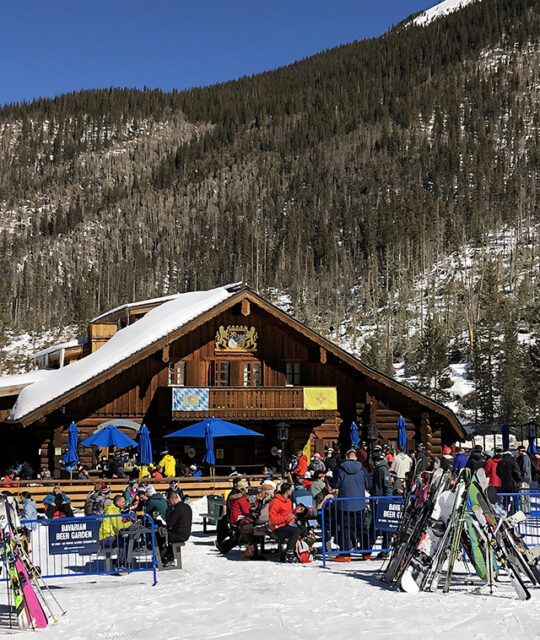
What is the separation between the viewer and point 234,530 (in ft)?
48.3

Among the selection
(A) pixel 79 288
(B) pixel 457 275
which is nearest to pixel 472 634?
(B) pixel 457 275

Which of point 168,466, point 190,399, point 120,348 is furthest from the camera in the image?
point 120,348

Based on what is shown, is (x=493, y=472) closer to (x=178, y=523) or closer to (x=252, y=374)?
(x=178, y=523)

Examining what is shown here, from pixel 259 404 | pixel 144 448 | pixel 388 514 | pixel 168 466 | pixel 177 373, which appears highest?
pixel 177 373

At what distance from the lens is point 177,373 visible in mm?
31203

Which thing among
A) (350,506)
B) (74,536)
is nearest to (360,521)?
(350,506)

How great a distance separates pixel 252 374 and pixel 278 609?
2221 centimetres

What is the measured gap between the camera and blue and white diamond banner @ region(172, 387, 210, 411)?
29156 millimetres

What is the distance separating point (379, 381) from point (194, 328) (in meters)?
7.07

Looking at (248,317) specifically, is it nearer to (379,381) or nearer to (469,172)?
(379,381)

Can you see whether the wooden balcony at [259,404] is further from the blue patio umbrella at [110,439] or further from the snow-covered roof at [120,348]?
the blue patio umbrella at [110,439]

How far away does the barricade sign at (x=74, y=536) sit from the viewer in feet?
38.5

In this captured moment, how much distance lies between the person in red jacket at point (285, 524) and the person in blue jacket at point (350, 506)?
26.5 inches

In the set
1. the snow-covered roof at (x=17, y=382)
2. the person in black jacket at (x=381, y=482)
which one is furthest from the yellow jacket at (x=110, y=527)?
the snow-covered roof at (x=17, y=382)
